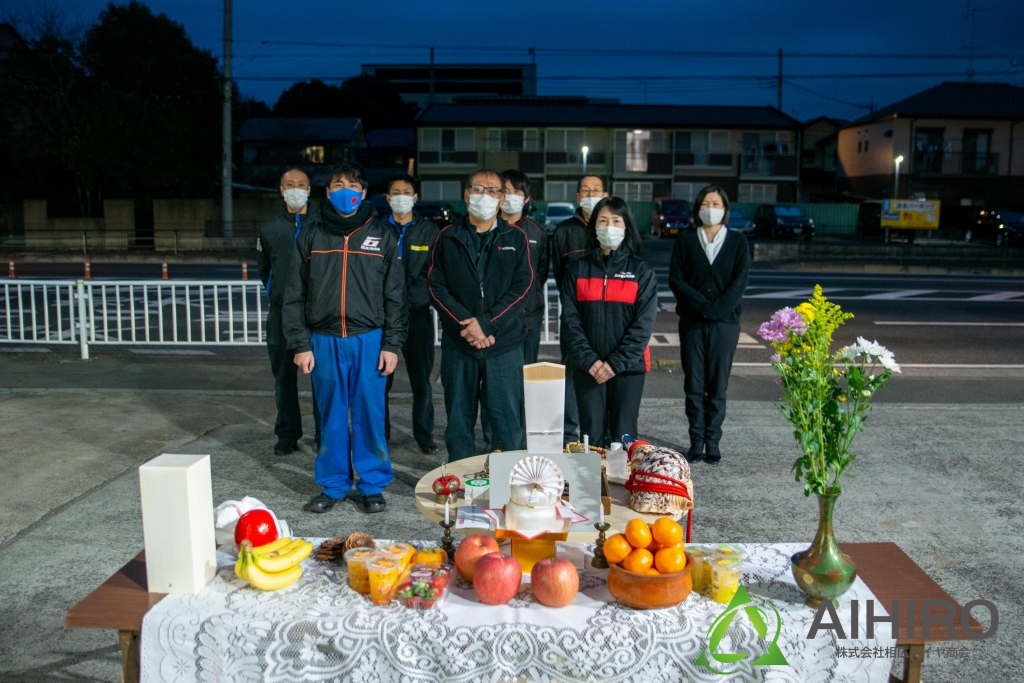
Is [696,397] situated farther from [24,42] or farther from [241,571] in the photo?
[24,42]

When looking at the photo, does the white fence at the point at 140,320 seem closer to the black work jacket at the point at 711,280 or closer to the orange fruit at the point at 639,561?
the black work jacket at the point at 711,280

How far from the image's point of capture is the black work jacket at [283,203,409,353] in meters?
5.30

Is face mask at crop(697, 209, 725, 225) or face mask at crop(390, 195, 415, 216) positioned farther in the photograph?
face mask at crop(390, 195, 415, 216)

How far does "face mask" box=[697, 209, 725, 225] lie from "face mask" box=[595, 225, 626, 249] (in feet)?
3.91

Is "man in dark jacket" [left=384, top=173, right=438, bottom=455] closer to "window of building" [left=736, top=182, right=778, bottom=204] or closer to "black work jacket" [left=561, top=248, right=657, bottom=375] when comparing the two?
"black work jacket" [left=561, top=248, right=657, bottom=375]

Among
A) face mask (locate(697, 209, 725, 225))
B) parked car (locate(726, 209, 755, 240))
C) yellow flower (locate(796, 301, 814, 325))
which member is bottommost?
yellow flower (locate(796, 301, 814, 325))

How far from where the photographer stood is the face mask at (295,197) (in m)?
6.64

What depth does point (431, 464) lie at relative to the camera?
21.8ft

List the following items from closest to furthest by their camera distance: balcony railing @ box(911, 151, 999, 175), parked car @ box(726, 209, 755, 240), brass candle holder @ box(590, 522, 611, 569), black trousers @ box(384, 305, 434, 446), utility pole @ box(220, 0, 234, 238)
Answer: brass candle holder @ box(590, 522, 611, 569) → black trousers @ box(384, 305, 434, 446) → utility pole @ box(220, 0, 234, 238) → parked car @ box(726, 209, 755, 240) → balcony railing @ box(911, 151, 999, 175)

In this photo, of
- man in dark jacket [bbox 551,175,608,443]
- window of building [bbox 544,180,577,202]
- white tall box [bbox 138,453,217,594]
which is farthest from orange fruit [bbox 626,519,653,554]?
window of building [bbox 544,180,577,202]

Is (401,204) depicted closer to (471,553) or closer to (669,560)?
(471,553)

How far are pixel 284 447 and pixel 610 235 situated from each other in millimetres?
3166

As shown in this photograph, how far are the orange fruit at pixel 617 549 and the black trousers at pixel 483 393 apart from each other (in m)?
2.81

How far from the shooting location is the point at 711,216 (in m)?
6.61
